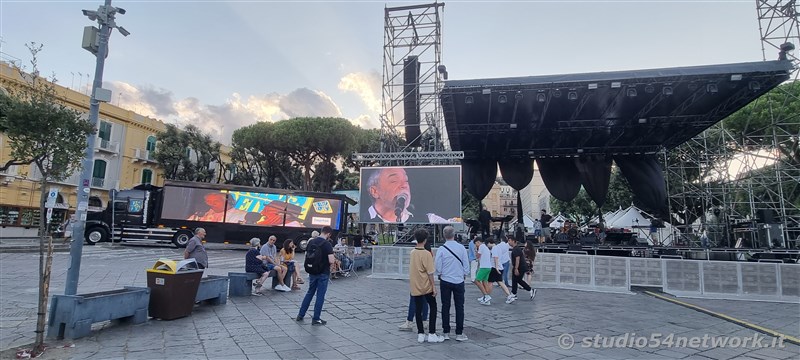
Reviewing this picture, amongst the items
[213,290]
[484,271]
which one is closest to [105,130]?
[213,290]

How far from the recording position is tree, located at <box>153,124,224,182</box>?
27391mm

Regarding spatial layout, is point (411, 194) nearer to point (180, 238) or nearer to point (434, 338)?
point (434, 338)

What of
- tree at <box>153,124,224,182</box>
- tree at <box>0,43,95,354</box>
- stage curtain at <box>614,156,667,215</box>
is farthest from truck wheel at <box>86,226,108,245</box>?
stage curtain at <box>614,156,667,215</box>

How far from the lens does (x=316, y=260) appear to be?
549 cm

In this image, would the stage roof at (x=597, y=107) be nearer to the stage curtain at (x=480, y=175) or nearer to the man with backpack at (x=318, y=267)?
the stage curtain at (x=480, y=175)

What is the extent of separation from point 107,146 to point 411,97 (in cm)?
2357

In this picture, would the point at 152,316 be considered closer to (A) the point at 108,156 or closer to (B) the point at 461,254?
(B) the point at 461,254

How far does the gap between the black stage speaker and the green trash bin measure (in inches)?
393

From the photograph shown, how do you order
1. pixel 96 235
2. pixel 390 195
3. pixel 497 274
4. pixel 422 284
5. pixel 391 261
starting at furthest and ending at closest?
pixel 96 235, pixel 390 195, pixel 391 261, pixel 497 274, pixel 422 284

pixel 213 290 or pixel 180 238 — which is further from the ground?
pixel 180 238

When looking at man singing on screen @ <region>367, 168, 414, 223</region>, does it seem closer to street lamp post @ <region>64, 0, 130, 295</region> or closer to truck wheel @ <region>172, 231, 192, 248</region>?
street lamp post @ <region>64, 0, 130, 295</region>

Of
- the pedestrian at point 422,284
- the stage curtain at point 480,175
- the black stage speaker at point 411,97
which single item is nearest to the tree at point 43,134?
the pedestrian at point 422,284

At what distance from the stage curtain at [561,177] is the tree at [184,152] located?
23.1 m

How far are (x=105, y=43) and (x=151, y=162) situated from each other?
28.3 meters
